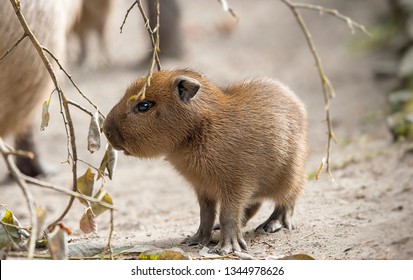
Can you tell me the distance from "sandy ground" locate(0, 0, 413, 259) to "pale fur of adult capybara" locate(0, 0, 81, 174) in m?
0.92

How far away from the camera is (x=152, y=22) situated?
970 cm

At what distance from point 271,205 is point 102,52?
5031 millimetres

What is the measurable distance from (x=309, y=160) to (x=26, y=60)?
112 inches

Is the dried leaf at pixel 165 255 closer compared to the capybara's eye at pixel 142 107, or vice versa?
the dried leaf at pixel 165 255

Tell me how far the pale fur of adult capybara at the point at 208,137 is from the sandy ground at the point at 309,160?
264 millimetres

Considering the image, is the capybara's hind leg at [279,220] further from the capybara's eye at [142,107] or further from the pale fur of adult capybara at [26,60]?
the pale fur of adult capybara at [26,60]

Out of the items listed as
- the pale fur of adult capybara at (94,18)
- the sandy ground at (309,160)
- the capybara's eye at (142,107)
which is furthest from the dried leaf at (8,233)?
the pale fur of adult capybara at (94,18)

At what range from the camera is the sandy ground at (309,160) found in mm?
3744

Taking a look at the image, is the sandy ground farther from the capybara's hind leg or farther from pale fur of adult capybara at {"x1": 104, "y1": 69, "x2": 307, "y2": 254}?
pale fur of adult capybara at {"x1": 104, "y1": 69, "x2": 307, "y2": 254}

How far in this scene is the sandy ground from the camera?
3.74m

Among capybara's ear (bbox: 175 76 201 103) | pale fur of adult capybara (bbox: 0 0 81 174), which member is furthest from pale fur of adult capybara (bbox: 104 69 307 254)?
pale fur of adult capybara (bbox: 0 0 81 174)

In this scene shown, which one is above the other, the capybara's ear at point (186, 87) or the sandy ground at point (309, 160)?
the capybara's ear at point (186, 87)
